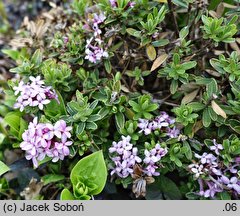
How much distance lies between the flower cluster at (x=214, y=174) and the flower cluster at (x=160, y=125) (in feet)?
0.41

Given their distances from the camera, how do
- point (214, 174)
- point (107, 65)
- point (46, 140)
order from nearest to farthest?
point (46, 140), point (214, 174), point (107, 65)

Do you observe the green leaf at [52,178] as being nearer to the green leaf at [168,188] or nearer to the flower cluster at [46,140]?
the flower cluster at [46,140]

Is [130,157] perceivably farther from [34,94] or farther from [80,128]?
[34,94]

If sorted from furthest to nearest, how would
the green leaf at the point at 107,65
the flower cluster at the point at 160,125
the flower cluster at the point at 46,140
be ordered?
the green leaf at the point at 107,65 → the flower cluster at the point at 160,125 → the flower cluster at the point at 46,140

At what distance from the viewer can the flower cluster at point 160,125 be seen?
1.58 metres

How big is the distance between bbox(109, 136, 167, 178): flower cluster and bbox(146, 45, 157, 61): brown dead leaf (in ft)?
1.04

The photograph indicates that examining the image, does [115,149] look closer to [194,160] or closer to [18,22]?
[194,160]

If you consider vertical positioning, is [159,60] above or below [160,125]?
above

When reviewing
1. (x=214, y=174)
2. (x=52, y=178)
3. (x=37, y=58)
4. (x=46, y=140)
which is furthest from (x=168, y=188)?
(x=37, y=58)

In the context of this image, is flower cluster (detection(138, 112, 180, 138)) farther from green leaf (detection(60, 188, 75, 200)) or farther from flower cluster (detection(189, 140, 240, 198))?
green leaf (detection(60, 188, 75, 200))

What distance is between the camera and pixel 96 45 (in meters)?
1.72

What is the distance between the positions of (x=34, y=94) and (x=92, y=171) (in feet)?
1.15

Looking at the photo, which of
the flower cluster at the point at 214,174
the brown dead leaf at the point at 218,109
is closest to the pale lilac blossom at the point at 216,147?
the flower cluster at the point at 214,174

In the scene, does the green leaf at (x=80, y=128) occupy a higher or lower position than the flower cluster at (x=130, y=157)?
higher
